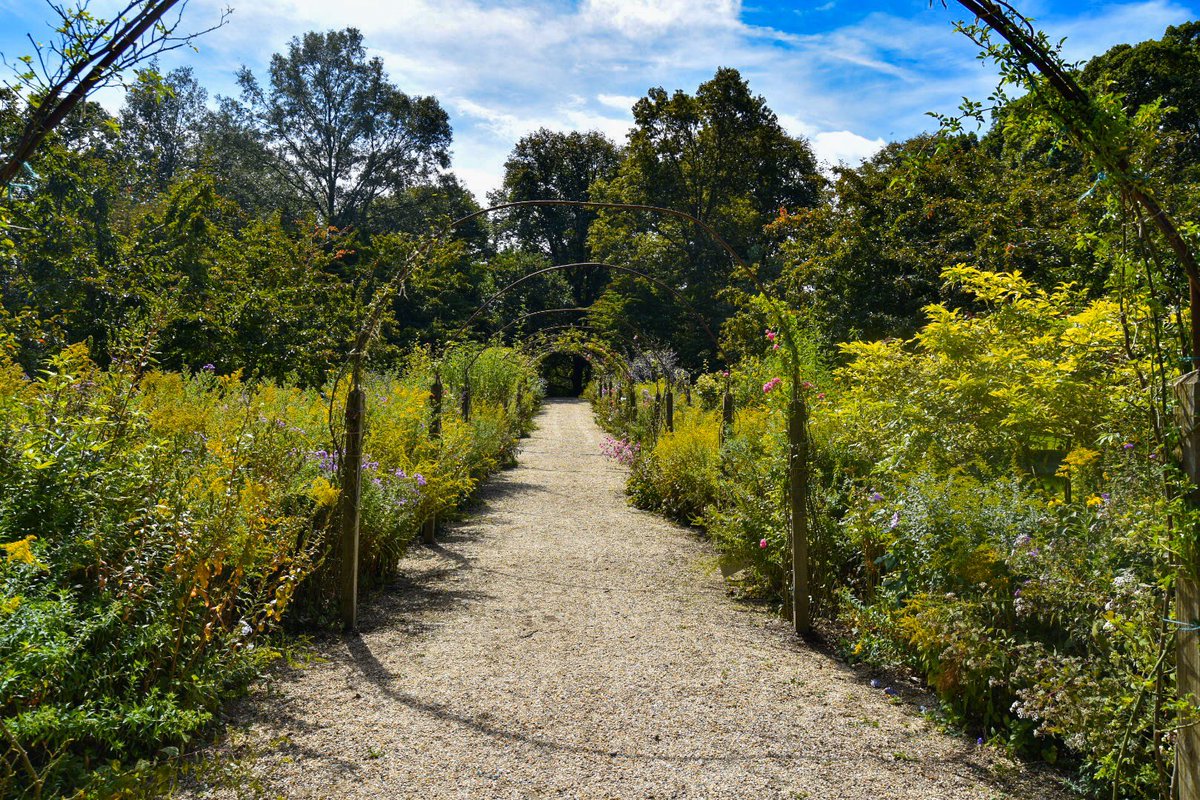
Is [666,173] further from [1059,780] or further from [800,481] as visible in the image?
[1059,780]

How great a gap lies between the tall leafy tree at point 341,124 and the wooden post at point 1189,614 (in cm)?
2760

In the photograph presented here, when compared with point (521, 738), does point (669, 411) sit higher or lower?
higher

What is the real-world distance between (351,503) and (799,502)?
2433 mm

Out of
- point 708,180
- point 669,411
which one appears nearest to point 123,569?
point 669,411

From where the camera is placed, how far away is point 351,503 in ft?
13.5

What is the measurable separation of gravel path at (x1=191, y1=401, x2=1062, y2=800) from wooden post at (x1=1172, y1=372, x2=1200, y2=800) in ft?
2.45

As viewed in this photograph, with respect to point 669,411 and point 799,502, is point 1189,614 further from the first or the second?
point 669,411

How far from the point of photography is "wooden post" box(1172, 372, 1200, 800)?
179cm

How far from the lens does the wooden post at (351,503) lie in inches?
161

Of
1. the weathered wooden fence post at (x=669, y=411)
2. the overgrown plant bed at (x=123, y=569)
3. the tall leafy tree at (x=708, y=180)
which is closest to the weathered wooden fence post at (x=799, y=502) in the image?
the overgrown plant bed at (x=123, y=569)

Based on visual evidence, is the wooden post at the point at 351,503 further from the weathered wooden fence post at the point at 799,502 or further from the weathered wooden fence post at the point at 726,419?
the weathered wooden fence post at the point at 726,419

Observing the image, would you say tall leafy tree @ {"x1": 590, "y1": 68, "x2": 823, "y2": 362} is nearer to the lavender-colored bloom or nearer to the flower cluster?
the flower cluster

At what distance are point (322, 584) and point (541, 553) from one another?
7.09 ft

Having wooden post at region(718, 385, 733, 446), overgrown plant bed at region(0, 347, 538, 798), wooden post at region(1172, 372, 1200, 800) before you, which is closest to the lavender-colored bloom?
overgrown plant bed at region(0, 347, 538, 798)
